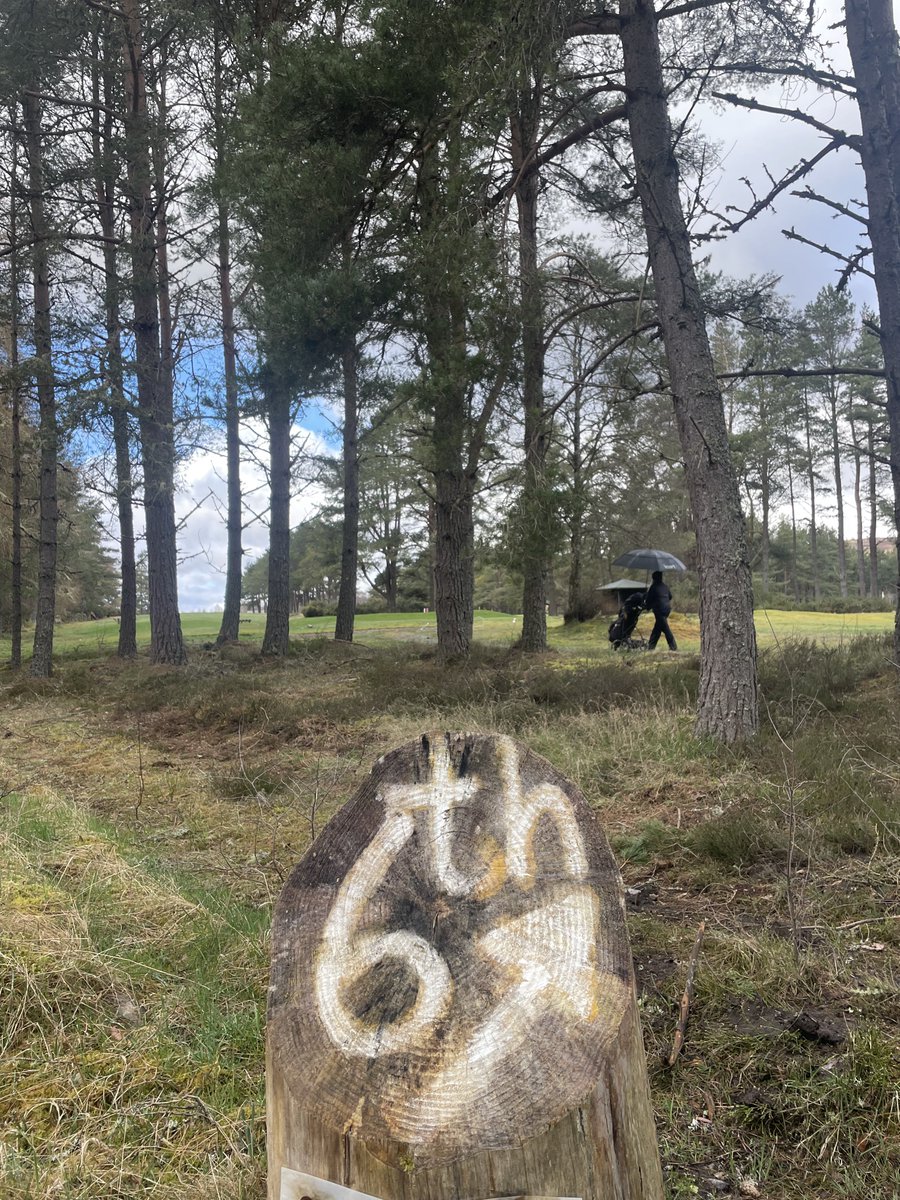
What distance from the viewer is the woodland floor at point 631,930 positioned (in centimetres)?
204

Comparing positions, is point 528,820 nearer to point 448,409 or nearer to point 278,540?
point 448,409

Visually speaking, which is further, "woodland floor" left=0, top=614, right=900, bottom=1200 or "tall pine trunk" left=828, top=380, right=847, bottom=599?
"tall pine trunk" left=828, top=380, right=847, bottom=599

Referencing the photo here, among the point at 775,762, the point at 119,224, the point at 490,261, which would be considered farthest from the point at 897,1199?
the point at 119,224

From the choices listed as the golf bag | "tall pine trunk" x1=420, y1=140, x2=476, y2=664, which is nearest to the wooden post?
"tall pine trunk" x1=420, y1=140, x2=476, y2=664

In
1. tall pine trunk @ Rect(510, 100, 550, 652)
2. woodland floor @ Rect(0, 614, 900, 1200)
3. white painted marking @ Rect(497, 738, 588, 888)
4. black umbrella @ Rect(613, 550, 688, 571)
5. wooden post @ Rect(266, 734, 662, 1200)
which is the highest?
tall pine trunk @ Rect(510, 100, 550, 652)

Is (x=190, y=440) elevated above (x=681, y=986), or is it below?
above

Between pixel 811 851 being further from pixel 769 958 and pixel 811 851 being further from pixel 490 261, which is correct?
pixel 490 261

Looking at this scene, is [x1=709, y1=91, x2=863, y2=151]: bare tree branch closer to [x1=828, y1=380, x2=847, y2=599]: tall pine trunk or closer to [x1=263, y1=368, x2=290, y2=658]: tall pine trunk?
[x1=263, y1=368, x2=290, y2=658]: tall pine trunk

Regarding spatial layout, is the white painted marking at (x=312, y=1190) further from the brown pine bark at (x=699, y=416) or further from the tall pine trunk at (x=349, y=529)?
the tall pine trunk at (x=349, y=529)

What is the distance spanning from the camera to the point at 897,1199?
5.93 feet

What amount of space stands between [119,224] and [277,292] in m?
10.2

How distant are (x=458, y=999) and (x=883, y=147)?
29.8ft

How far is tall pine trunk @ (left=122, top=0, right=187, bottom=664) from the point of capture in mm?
12695

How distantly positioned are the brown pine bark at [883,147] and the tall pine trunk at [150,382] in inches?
399
